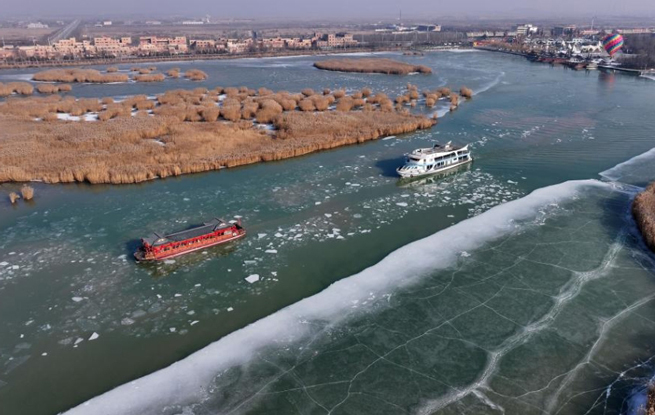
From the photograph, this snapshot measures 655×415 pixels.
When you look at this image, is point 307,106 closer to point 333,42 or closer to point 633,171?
point 633,171

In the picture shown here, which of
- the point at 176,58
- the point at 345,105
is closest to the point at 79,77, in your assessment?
the point at 176,58

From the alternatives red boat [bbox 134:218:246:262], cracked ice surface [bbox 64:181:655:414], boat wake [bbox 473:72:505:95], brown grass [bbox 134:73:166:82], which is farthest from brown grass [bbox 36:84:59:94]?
cracked ice surface [bbox 64:181:655:414]

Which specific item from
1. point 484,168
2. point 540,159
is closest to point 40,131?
point 484,168

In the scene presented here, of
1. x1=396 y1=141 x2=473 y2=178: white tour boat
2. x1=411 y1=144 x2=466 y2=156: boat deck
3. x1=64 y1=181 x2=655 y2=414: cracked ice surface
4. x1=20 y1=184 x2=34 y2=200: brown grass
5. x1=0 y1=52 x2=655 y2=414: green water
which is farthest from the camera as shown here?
x1=411 y1=144 x2=466 y2=156: boat deck

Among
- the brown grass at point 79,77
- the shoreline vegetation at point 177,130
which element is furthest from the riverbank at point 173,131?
the brown grass at point 79,77

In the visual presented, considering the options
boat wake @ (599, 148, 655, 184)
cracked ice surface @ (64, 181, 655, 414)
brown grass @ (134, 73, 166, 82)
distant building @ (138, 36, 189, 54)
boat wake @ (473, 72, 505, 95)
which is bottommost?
cracked ice surface @ (64, 181, 655, 414)

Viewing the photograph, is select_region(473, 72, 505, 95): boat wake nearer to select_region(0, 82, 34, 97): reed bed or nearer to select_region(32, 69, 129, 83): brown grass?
select_region(32, 69, 129, 83): brown grass
